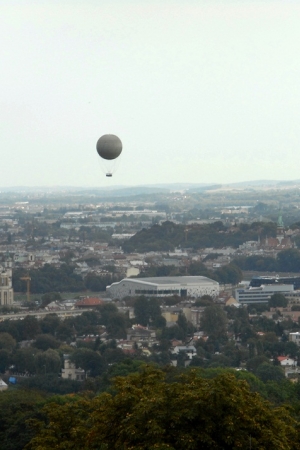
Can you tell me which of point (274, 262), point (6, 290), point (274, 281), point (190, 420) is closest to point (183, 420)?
point (190, 420)

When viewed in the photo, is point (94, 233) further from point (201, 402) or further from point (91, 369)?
point (201, 402)

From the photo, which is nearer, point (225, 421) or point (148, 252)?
point (225, 421)

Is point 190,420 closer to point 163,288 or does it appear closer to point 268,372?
point 268,372

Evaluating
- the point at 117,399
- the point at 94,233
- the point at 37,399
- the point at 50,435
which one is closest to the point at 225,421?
the point at 117,399

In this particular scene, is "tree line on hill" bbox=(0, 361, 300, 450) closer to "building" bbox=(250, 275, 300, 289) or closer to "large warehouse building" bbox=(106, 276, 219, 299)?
"large warehouse building" bbox=(106, 276, 219, 299)

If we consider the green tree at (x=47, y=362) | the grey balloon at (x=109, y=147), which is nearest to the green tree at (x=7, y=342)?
the green tree at (x=47, y=362)

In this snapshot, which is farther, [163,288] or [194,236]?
[194,236]

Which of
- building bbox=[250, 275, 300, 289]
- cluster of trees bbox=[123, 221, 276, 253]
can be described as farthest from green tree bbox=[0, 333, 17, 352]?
cluster of trees bbox=[123, 221, 276, 253]
